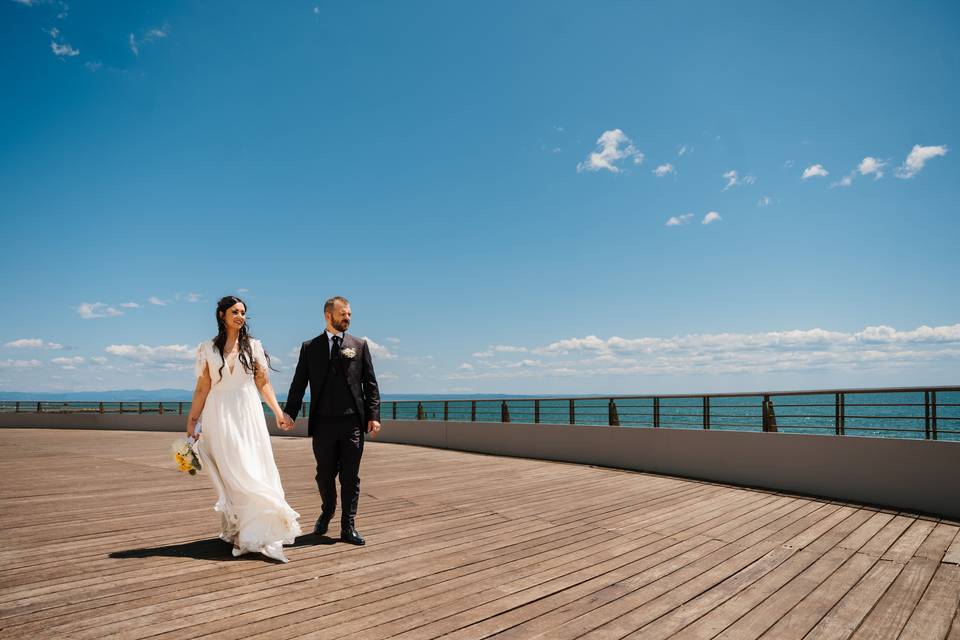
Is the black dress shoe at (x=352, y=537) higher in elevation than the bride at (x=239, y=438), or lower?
lower

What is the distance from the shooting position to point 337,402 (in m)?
4.30

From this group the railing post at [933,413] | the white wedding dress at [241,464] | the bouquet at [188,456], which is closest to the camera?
the white wedding dress at [241,464]

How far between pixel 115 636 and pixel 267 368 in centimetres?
189

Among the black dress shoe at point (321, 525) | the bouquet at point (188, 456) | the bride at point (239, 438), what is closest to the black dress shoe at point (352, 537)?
the black dress shoe at point (321, 525)

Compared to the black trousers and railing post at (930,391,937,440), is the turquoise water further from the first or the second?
the black trousers

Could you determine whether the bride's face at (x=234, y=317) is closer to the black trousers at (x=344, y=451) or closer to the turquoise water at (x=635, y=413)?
the black trousers at (x=344, y=451)

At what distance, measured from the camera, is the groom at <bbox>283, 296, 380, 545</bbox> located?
4.32 m

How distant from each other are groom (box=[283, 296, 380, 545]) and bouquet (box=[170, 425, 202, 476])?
650 mm

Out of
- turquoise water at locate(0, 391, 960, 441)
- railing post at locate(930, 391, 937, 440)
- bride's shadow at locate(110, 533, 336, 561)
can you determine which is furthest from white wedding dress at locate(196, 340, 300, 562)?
railing post at locate(930, 391, 937, 440)

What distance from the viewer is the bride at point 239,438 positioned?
A: 3.91 m

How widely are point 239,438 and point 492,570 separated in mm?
1903

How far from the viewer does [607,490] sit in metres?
7.09

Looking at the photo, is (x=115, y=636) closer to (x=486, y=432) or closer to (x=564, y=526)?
(x=564, y=526)

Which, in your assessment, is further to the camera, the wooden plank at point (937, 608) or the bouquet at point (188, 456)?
the bouquet at point (188, 456)
